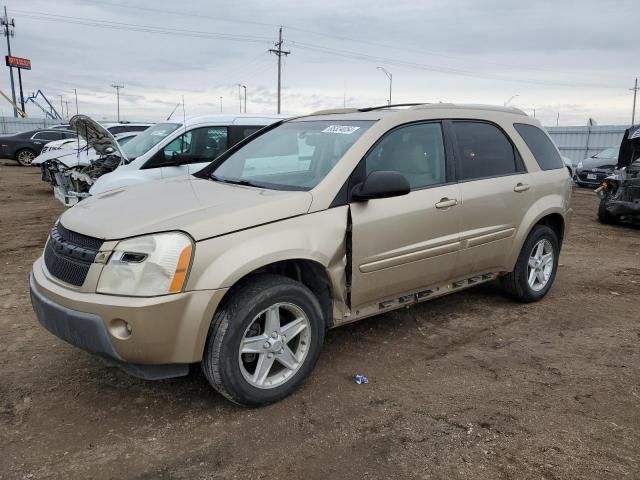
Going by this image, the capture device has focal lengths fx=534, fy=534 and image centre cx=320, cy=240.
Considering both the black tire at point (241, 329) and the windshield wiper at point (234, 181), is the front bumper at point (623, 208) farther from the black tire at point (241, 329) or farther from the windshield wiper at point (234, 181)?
the black tire at point (241, 329)

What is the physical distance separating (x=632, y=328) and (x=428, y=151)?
94.2 inches

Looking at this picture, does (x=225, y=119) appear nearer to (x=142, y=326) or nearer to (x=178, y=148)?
(x=178, y=148)

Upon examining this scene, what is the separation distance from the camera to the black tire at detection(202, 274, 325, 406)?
2.93 meters

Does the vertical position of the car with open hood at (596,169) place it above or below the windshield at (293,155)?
below

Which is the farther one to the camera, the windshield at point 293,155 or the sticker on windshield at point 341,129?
the sticker on windshield at point 341,129

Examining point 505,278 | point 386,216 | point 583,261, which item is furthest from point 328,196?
point 583,261

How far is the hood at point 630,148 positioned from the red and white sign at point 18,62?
194ft

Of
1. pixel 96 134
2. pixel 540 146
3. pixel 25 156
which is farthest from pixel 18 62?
pixel 540 146

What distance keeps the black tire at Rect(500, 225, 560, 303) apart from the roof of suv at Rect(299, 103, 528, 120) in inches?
46.3

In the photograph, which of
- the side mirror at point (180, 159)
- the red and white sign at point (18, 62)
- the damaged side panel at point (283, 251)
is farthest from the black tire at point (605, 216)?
the red and white sign at point (18, 62)

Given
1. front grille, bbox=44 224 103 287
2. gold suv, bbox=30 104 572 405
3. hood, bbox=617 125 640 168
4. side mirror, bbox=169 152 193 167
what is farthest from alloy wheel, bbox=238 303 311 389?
hood, bbox=617 125 640 168

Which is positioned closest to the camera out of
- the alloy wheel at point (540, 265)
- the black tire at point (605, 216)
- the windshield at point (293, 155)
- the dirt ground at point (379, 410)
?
the dirt ground at point (379, 410)

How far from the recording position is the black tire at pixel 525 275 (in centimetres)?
489

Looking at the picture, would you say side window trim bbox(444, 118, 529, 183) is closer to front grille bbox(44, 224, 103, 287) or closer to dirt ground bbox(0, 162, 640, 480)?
dirt ground bbox(0, 162, 640, 480)
